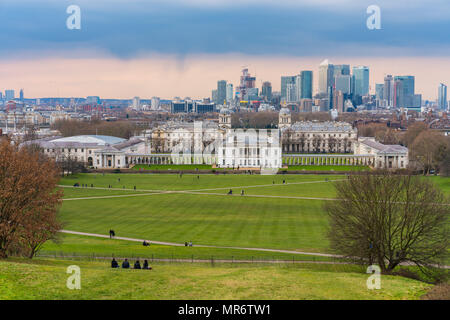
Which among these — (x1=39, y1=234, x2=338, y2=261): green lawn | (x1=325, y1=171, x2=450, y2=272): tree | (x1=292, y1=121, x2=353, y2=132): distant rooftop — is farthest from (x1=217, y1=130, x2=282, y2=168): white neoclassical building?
(x1=325, y1=171, x2=450, y2=272): tree

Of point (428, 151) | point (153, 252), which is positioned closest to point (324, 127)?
point (428, 151)

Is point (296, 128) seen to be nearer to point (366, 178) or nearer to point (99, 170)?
point (99, 170)

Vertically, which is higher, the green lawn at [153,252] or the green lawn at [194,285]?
the green lawn at [194,285]

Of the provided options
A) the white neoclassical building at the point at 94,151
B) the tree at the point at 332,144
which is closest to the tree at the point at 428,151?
the tree at the point at 332,144

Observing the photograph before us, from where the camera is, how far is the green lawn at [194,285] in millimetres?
19156

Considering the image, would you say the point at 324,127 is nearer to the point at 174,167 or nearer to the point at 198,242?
the point at 174,167

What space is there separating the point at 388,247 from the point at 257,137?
290ft

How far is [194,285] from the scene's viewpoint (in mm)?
20625

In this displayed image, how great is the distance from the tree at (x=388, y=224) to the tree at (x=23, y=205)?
14.5 meters

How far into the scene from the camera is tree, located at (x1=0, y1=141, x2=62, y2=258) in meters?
28.2

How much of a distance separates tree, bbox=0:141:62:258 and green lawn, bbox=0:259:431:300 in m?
5.86

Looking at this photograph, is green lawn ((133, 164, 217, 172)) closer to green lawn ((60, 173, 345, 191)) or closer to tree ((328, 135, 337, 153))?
green lawn ((60, 173, 345, 191))

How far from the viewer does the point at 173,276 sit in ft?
74.0

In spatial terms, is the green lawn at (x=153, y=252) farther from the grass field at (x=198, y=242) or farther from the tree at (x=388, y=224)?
the tree at (x=388, y=224)
